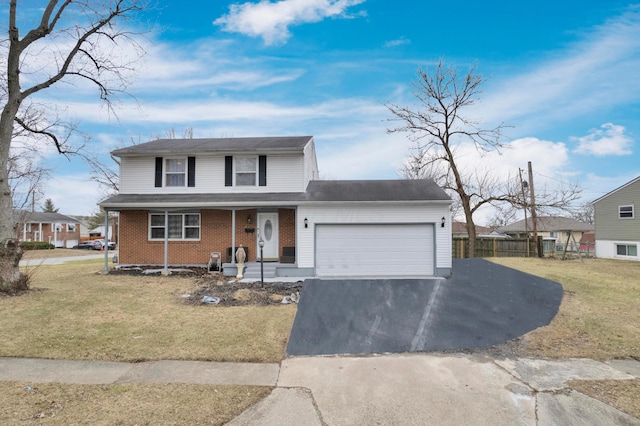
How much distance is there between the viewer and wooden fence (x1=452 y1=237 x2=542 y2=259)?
71.9ft

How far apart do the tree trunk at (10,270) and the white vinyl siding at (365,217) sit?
8.34 metres

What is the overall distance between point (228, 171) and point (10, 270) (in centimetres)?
773

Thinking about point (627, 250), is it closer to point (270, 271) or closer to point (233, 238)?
point (270, 271)

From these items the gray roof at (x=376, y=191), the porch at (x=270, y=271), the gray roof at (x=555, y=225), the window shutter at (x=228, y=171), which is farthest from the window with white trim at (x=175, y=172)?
the gray roof at (x=555, y=225)

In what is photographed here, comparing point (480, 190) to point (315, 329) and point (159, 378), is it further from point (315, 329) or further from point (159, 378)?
point (159, 378)

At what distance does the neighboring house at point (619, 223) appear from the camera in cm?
2227

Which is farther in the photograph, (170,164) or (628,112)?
(628,112)

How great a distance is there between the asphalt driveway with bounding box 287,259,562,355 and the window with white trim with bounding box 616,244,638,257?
16.3 meters

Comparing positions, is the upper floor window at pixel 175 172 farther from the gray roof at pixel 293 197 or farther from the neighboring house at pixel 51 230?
the neighboring house at pixel 51 230

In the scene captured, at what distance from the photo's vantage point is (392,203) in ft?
42.1

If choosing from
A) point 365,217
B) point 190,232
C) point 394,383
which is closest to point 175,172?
point 190,232

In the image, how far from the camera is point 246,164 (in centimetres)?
1444

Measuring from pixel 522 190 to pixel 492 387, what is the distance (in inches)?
836

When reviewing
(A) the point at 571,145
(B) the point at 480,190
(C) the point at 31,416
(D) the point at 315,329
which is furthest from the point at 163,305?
(A) the point at 571,145
